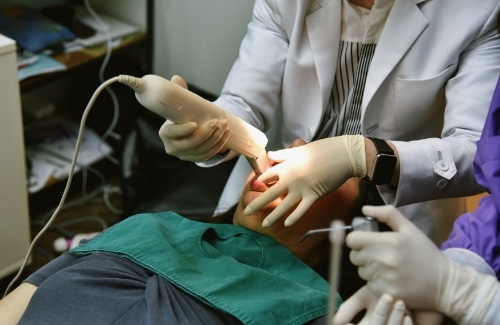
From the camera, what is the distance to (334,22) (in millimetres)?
1483

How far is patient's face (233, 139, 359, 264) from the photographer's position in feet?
4.37

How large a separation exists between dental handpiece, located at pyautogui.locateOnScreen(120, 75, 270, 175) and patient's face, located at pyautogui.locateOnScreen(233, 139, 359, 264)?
0.07m

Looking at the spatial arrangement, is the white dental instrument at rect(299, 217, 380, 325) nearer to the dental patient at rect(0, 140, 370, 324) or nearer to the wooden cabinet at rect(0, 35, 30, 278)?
the dental patient at rect(0, 140, 370, 324)

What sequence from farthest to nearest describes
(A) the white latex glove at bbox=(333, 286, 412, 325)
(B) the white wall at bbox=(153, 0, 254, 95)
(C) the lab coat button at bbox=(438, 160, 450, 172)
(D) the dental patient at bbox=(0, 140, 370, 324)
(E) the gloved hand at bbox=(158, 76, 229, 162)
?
(B) the white wall at bbox=(153, 0, 254, 95) < (C) the lab coat button at bbox=(438, 160, 450, 172) < (E) the gloved hand at bbox=(158, 76, 229, 162) < (D) the dental patient at bbox=(0, 140, 370, 324) < (A) the white latex glove at bbox=(333, 286, 412, 325)

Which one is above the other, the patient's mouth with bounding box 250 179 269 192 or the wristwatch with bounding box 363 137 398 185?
the wristwatch with bounding box 363 137 398 185

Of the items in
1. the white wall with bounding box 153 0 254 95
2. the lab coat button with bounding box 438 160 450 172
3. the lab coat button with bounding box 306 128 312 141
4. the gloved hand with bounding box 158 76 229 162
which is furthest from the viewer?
the white wall with bounding box 153 0 254 95

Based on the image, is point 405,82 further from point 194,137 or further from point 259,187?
point 194,137

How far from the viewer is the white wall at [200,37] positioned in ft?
6.91

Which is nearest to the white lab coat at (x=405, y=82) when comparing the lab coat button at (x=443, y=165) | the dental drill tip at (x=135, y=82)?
the lab coat button at (x=443, y=165)

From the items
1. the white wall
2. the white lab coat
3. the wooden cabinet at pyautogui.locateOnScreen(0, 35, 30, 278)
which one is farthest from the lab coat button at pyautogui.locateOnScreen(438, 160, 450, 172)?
the wooden cabinet at pyautogui.locateOnScreen(0, 35, 30, 278)

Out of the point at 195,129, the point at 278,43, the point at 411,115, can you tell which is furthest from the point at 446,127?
the point at 195,129

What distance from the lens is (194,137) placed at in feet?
4.10

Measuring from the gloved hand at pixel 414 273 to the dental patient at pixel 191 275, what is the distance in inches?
8.6

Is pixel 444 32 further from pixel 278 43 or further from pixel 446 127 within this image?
pixel 278 43
